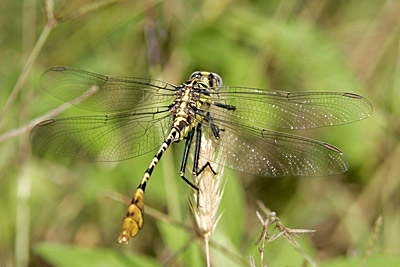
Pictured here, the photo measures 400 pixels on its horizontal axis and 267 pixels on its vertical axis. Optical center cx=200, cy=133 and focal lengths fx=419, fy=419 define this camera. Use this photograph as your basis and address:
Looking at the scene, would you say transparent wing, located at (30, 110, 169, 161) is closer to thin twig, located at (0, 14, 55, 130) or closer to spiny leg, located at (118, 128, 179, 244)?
thin twig, located at (0, 14, 55, 130)

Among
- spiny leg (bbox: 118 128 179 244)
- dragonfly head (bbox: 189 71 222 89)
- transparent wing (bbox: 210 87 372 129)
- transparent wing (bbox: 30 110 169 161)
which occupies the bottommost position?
spiny leg (bbox: 118 128 179 244)

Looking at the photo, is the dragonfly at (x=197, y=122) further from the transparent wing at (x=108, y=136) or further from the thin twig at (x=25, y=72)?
the thin twig at (x=25, y=72)

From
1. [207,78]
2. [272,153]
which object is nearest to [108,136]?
[207,78]

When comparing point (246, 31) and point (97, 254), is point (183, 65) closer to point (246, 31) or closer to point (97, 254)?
point (246, 31)

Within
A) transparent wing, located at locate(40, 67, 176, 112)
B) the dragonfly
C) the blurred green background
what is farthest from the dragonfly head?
the blurred green background

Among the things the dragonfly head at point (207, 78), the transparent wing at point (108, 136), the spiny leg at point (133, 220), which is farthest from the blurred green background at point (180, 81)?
the spiny leg at point (133, 220)

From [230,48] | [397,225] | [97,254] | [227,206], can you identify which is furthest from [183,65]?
[397,225]
